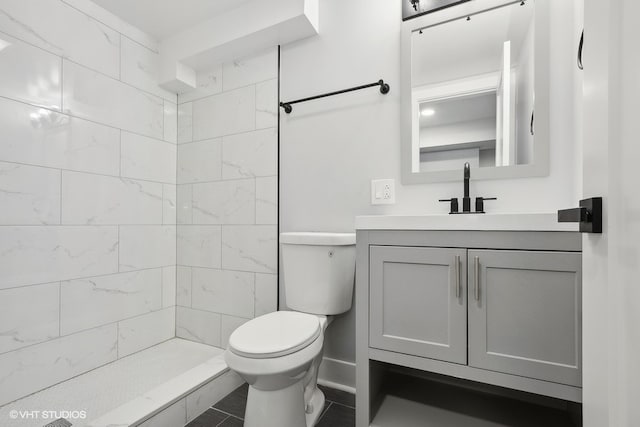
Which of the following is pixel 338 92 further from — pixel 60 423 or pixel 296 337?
pixel 60 423

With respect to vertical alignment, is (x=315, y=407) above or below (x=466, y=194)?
below

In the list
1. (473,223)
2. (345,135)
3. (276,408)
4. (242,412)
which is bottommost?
(242,412)

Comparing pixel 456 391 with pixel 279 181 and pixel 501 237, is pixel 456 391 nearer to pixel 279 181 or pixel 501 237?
pixel 501 237


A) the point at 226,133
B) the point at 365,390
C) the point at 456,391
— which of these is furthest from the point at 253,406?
the point at 226,133

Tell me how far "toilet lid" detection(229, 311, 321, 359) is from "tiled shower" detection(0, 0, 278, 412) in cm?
58

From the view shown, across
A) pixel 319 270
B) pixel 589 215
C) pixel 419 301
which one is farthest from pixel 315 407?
pixel 589 215

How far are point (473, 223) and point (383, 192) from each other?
0.60 metres

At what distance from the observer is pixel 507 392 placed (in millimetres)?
1411

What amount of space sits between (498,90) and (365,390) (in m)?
1.42

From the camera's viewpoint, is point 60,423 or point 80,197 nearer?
point 60,423

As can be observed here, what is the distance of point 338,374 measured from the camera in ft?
5.56

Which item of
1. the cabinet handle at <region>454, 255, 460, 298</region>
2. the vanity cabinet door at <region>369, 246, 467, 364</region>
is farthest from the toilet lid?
the cabinet handle at <region>454, 255, 460, 298</region>

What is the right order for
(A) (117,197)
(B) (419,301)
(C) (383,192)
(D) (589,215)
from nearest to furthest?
(D) (589,215) → (B) (419,301) → (C) (383,192) → (A) (117,197)

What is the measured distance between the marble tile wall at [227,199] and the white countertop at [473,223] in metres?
0.86
